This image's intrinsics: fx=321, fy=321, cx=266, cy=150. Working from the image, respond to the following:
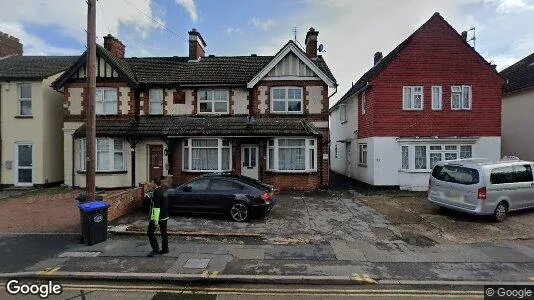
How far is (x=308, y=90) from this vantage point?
56.7ft

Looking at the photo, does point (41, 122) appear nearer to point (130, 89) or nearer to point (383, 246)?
point (130, 89)

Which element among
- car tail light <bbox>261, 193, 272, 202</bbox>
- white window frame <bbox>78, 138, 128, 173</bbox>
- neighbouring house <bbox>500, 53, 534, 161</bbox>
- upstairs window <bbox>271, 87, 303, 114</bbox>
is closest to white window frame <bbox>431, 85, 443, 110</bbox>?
neighbouring house <bbox>500, 53, 534, 161</bbox>

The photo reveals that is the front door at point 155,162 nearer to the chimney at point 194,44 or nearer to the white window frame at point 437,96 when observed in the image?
the chimney at point 194,44

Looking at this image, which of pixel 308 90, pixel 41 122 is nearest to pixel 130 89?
pixel 41 122

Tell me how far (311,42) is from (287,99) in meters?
4.58

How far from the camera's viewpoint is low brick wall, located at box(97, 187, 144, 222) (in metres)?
9.91

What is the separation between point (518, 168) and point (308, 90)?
9760 mm

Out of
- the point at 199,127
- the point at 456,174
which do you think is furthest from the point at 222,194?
the point at 456,174

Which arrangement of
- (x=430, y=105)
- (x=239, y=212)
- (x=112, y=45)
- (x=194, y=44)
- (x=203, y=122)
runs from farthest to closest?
(x=194, y=44), (x=112, y=45), (x=203, y=122), (x=430, y=105), (x=239, y=212)

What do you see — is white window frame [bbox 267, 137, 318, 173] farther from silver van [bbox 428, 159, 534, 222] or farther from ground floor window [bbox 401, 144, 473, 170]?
silver van [bbox 428, 159, 534, 222]

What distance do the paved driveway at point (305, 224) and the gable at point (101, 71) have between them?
32.9ft

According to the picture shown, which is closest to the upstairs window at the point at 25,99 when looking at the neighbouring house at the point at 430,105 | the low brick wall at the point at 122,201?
the low brick wall at the point at 122,201

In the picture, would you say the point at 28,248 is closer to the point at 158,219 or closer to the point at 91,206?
the point at 91,206

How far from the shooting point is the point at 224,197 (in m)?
10.3
